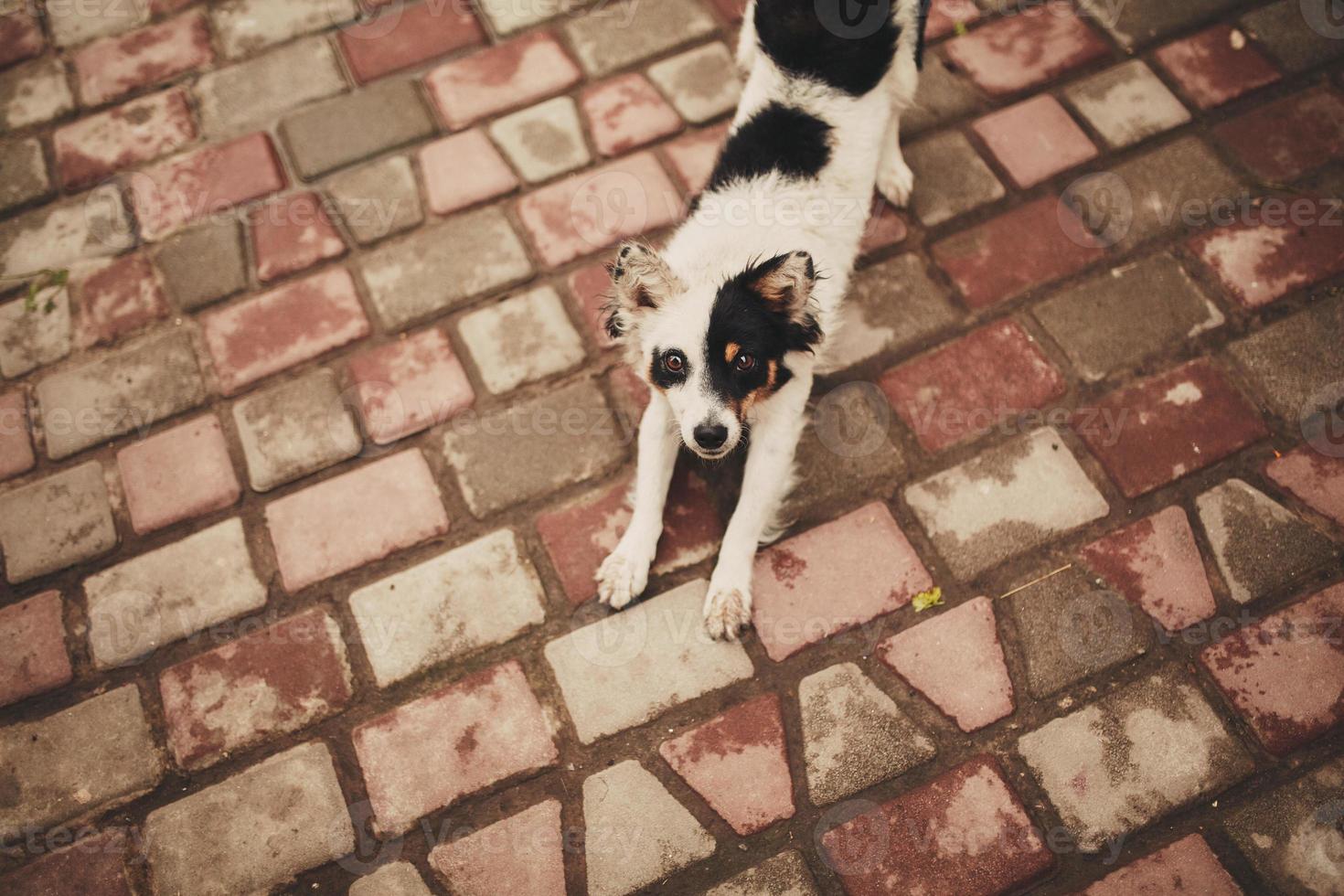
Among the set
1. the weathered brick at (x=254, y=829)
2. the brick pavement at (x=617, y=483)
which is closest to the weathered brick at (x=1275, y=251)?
the brick pavement at (x=617, y=483)

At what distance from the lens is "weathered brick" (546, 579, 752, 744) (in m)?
2.07

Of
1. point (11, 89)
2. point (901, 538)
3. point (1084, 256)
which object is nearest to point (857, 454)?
point (901, 538)

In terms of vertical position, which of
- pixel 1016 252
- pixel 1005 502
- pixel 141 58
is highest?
pixel 141 58

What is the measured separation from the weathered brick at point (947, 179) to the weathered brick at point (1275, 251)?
26.3 inches

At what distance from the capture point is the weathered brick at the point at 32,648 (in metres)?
2.17

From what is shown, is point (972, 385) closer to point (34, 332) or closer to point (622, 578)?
point (622, 578)

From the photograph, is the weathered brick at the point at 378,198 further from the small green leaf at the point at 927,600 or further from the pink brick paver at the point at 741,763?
the small green leaf at the point at 927,600

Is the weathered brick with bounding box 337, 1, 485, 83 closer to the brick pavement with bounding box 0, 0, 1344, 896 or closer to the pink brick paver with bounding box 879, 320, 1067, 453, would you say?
the brick pavement with bounding box 0, 0, 1344, 896

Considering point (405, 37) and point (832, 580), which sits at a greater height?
point (405, 37)

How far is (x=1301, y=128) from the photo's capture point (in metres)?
2.68

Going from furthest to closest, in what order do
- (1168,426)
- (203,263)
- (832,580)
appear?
1. (203,263)
2. (1168,426)
3. (832,580)

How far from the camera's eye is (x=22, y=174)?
114 inches

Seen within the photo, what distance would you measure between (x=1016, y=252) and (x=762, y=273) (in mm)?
1156

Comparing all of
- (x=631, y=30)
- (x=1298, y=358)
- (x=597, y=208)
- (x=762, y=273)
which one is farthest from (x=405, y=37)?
(x=1298, y=358)
